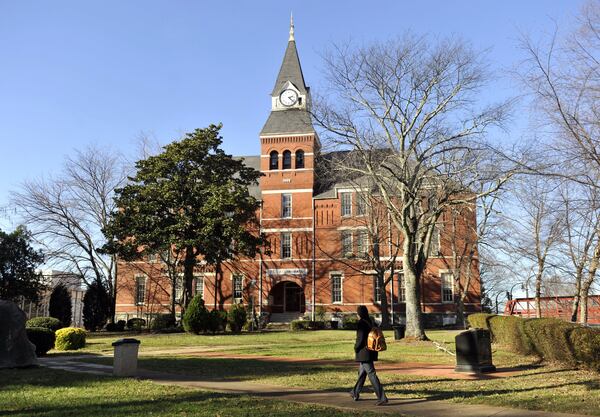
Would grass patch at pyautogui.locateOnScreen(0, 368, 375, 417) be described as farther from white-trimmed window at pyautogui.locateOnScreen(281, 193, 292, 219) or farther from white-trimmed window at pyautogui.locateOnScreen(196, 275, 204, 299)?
white-trimmed window at pyautogui.locateOnScreen(196, 275, 204, 299)

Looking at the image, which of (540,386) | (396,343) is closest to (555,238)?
(396,343)

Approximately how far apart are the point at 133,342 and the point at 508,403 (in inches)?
333

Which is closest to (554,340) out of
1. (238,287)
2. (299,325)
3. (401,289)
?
(299,325)

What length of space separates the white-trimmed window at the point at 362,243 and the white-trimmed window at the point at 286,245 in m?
6.19

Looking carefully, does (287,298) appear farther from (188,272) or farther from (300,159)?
(188,272)

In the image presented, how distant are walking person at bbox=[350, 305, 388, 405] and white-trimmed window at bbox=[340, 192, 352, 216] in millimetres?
36445

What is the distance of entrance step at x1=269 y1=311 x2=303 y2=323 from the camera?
45062mm

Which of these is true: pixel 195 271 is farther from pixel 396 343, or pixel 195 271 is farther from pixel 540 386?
pixel 540 386

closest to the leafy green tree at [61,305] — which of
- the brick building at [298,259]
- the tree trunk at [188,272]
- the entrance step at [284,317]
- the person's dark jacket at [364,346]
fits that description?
the brick building at [298,259]

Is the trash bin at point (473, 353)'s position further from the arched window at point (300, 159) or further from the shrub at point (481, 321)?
the arched window at point (300, 159)

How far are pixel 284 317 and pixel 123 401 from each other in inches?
1457

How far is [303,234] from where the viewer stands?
151 feet

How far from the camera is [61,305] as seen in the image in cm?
3856

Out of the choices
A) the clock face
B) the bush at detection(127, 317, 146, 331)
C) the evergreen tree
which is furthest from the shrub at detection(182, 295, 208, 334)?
the clock face
